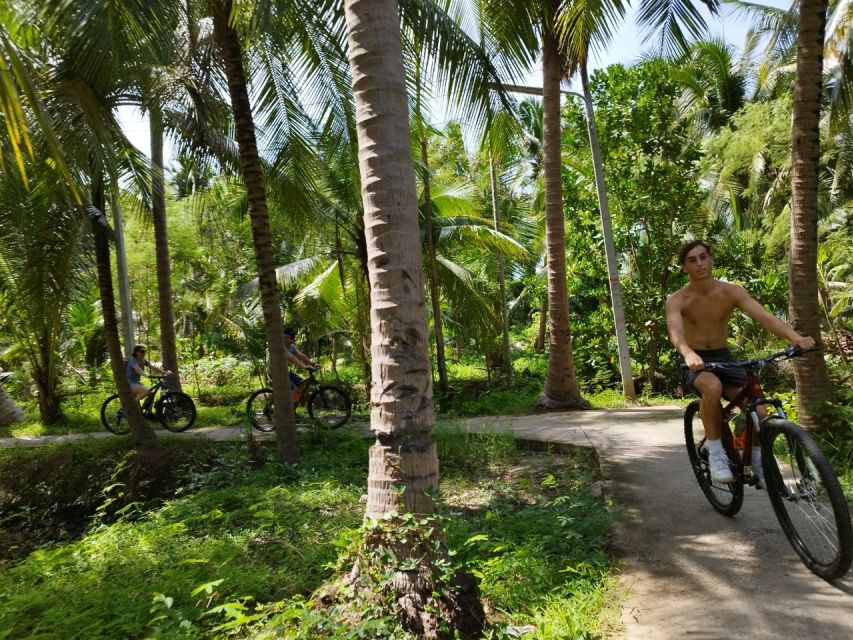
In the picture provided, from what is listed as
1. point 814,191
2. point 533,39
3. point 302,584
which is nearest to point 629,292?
point 533,39

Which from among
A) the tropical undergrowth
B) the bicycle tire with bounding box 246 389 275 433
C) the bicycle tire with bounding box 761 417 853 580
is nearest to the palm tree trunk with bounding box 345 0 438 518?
the tropical undergrowth

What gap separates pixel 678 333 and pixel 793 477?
1.03 metres

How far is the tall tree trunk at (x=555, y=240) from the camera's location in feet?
34.0

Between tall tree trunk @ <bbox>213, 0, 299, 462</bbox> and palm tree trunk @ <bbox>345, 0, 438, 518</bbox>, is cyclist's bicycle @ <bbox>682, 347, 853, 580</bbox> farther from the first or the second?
tall tree trunk @ <bbox>213, 0, 299, 462</bbox>

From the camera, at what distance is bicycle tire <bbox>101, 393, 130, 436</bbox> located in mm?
12062

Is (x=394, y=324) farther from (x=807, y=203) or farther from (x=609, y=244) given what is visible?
(x=609, y=244)

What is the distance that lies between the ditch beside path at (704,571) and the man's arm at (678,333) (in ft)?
3.81

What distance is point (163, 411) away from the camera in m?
11.9

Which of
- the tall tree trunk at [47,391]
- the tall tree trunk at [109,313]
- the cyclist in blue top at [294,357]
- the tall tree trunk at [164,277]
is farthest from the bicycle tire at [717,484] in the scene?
the tall tree trunk at [47,391]

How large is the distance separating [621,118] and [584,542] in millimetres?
9564

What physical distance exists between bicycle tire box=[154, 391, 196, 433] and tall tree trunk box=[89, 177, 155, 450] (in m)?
1.87

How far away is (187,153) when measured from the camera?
35.9 feet

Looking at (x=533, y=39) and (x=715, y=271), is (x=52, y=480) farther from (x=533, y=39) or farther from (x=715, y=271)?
(x=715, y=271)

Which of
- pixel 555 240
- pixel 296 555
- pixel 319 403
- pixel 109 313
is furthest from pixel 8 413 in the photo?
pixel 296 555
